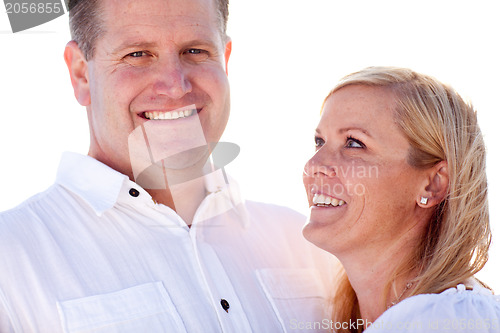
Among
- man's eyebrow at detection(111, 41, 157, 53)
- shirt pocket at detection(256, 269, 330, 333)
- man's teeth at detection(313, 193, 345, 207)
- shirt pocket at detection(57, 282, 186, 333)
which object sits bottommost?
shirt pocket at detection(256, 269, 330, 333)

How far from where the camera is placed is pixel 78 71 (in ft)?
9.09

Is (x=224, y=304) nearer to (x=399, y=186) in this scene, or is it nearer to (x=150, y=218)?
(x=150, y=218)

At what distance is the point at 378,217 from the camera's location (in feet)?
8.05

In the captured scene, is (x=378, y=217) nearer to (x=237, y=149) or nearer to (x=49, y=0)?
(x=237, y=149)

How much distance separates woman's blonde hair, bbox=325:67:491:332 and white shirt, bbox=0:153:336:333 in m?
0.57

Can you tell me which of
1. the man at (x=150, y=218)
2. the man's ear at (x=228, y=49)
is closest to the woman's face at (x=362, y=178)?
the man at (x=150, y=218)

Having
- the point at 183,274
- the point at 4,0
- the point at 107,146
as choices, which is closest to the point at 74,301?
the point at 183,274

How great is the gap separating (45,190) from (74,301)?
21.7 inches

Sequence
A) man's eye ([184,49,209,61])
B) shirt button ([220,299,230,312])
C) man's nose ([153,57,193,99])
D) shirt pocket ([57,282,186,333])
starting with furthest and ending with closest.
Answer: man's eye ([184,49,209,61]) → man's nose ([153,57,193,99]) → shirt button ([220,299,230,312]) → shirt pocket ([57,282,186,333])

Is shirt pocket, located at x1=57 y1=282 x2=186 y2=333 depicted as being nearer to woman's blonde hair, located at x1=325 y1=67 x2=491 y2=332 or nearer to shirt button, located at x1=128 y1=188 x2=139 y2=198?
shirt button, located at x1=128 y1=188 x2=139 y2=198

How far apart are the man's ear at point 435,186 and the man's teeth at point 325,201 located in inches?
12.9

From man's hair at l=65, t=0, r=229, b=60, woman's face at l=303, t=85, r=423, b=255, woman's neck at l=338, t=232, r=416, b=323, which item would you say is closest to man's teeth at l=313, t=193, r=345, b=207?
woman's face at l=303, t=85, r=423, b=255

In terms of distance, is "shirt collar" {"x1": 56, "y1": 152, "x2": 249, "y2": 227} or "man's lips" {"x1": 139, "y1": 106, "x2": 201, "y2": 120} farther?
"man's lips" {"x1": 139, "y1": 106, "x2": 201, "y2": 120}

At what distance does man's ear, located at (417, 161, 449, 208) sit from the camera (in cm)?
243
